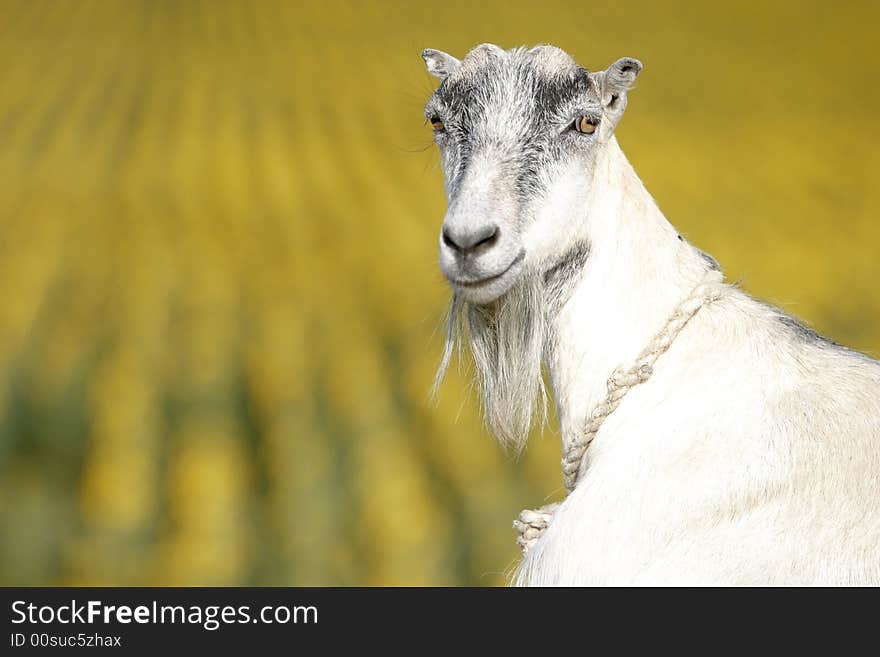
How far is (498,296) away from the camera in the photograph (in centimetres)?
218

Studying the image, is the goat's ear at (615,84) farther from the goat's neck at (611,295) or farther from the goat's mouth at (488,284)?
the goat's mouth at (488,284)

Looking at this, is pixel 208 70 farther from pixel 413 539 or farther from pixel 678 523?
pixel 678 523

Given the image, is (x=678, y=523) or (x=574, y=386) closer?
(x=678, y=523)

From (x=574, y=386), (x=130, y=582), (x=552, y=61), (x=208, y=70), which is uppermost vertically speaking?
(x=208, y=70)

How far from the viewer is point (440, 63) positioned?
259cm

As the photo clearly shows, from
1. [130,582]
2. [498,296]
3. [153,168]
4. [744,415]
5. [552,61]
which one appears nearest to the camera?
[744,415]

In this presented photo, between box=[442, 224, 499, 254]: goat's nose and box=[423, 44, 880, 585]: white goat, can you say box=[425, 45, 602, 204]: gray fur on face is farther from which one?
box=[442, 224, 499, 254]: goat's nose

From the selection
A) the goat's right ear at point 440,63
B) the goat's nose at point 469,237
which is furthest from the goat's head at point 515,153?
the goat's right ear at point 440,63

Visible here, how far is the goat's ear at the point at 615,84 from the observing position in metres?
2.34

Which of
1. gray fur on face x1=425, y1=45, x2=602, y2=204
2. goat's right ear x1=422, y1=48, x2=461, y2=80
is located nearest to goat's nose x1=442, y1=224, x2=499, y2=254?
gray fur on face x1=425, y1=45, x2=602, y2=204

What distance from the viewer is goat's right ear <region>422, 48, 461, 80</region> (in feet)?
8.41

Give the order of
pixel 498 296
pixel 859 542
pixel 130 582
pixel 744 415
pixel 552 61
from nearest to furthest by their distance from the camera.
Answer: pixel 859 542
pixel 744 415
pixel 498 296
pixel 552 61
pixel 130 582

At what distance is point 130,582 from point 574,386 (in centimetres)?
242

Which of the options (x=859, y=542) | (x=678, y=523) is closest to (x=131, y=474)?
(x=678, y=523)
